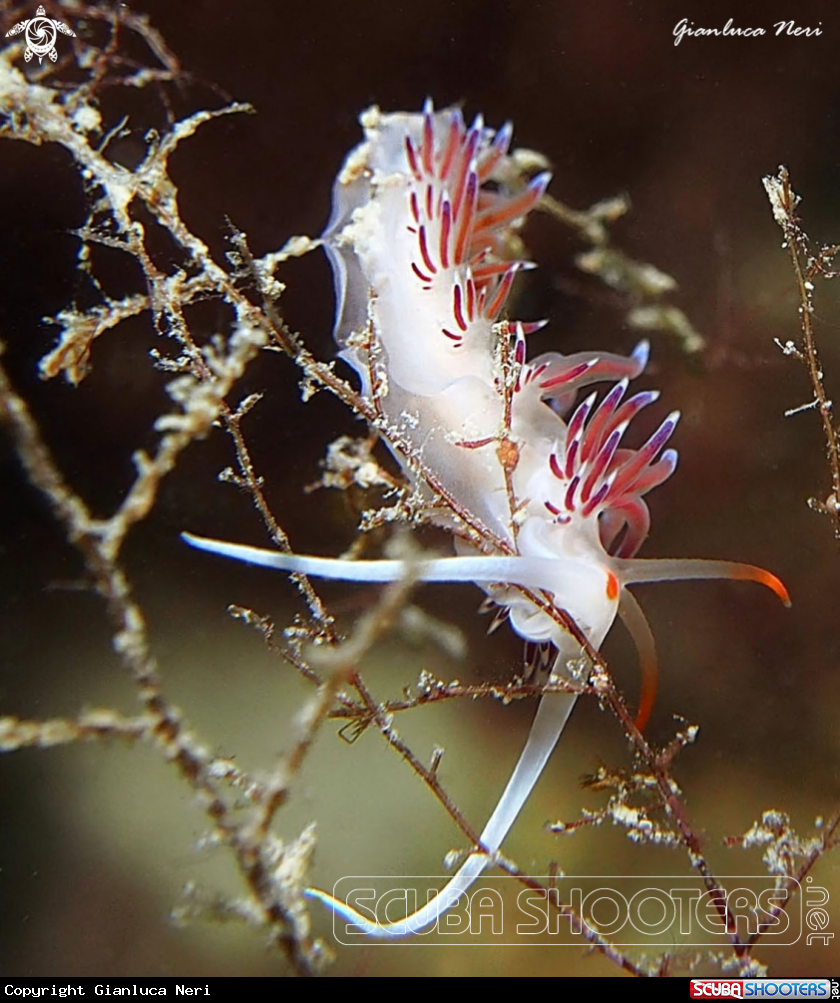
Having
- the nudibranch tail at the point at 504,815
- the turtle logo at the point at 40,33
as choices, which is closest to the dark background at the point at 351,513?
the turtle logo at the point at 40,33

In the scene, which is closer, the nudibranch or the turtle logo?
the nudibranch

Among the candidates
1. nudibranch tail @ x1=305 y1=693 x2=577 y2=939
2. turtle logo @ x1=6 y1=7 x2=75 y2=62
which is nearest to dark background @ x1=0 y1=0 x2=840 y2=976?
turtle logo @ x1=6 y1=7 x2=75 y2=62

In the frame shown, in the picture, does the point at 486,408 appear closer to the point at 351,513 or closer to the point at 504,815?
the point at 351,513

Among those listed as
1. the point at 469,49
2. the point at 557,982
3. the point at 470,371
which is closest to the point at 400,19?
the point at 469,49

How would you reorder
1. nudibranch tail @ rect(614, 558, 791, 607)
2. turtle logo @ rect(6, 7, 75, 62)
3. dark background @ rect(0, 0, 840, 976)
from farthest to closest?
dark background @ rect(0, 0, 840, 976) → turtle logo @ rect(6, 7, 75, 62) → nudibranch tail @ rect(614, 558, 791, 607)

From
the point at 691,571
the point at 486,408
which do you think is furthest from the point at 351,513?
the point at 691,571

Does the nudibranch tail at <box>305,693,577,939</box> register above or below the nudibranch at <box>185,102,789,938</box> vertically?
below

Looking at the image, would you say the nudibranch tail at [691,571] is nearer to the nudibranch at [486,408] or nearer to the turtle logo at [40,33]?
the nudibranch at [486,408]

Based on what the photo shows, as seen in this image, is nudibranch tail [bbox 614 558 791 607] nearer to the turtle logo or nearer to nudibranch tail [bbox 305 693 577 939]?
nudibranch tail [bbox 305 693 577 939]
